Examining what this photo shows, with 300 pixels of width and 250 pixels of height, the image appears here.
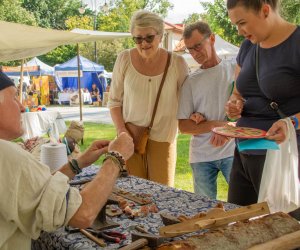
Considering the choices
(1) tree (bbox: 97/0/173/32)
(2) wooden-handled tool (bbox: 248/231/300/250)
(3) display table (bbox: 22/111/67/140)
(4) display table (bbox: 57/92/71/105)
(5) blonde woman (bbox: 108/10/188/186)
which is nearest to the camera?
(2) wooden-handled tool (bbox: 248/231/300/250)

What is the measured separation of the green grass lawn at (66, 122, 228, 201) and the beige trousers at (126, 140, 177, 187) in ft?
6.33

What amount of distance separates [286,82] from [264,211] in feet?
2.27

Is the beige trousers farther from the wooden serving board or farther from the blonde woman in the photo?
the wooden serving board

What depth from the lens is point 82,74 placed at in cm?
2547

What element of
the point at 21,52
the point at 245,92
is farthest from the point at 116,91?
the point at 21,52

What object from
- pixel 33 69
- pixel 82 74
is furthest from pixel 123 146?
pixel 82 74

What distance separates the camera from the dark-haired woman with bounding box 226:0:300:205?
187cm

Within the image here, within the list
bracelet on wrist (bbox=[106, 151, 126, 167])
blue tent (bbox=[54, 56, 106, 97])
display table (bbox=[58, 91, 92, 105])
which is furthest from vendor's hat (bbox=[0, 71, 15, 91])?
blue tent (bbox=[54, 56, 106, 97])

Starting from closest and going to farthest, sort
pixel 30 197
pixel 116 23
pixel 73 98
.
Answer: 1. pixel 30 197
2. pixel 73 98
3. pixel 116 23

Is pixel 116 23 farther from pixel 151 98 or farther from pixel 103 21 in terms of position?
pixel 151 98

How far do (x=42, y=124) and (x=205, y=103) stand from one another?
6.31 metres

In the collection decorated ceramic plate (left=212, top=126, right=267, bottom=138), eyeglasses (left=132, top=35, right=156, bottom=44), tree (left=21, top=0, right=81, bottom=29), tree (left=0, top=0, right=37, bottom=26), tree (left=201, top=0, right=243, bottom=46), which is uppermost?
tree (left=21, top=0, right=81, bottom=29)

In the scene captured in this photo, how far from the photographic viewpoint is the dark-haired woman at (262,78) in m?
1.87

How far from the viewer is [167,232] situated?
141cm
